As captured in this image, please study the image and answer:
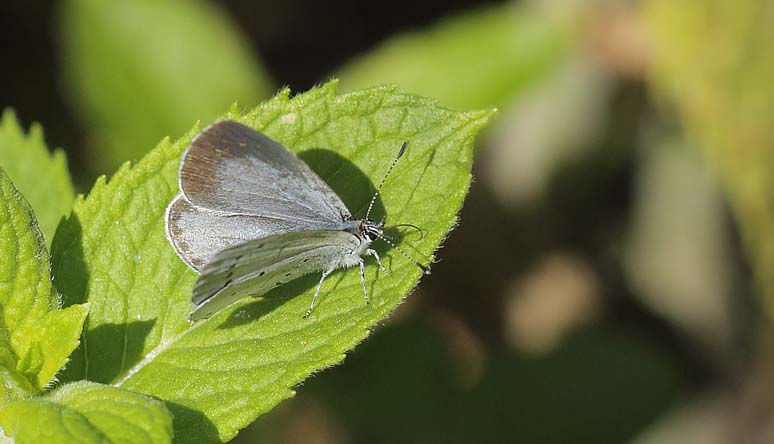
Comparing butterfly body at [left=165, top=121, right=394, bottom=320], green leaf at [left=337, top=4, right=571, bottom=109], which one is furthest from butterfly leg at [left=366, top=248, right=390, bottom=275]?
green leaf at [left=337, top=4, right=571, bottom=109]

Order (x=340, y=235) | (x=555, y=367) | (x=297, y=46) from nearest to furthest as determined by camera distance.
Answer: (x=340, y=235) → (x=555, y=367) → (x=297, y=46)

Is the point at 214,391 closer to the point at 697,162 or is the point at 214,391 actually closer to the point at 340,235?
the point at 340,235

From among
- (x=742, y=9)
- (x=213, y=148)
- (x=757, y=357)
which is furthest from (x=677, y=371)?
(x=213, y=148)

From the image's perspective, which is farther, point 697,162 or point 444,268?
point 444,268

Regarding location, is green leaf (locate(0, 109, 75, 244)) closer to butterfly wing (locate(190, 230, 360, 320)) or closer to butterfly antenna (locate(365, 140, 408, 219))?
butterfly wing (locate(190, 230, 360, 320))

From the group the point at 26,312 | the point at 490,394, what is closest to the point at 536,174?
the point at 490,394

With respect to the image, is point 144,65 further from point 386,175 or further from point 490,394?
point 386,175

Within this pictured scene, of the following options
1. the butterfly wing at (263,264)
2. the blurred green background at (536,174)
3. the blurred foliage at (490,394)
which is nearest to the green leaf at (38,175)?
the butterfly wing at (263,264)

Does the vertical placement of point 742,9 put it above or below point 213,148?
below
